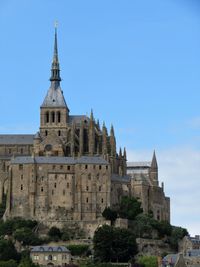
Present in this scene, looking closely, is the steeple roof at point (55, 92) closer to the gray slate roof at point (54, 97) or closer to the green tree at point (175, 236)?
the gray slate roof at point (54, 97)

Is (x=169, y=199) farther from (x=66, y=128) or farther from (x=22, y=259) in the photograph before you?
(x=22, y=259)

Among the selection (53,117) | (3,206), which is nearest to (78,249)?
(3,206)

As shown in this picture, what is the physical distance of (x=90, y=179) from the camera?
417 feet

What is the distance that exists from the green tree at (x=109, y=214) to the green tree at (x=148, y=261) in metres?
7.57

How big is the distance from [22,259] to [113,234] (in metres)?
10.0

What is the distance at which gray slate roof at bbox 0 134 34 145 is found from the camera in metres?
138

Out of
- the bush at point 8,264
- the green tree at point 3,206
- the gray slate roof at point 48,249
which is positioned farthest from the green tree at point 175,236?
the bush at point 8,264

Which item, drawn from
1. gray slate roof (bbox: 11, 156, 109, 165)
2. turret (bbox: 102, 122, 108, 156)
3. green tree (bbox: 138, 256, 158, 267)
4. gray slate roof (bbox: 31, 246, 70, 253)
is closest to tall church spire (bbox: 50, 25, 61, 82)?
turret (bbox: 102, 122, 108, 156)

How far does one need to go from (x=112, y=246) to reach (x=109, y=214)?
24.1 ft

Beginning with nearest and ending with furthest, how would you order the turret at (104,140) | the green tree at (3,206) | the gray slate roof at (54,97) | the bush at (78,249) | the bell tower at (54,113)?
the bush at (78,249) → the green tree at (3,206) → the turret at (104,140) → the bell tower at (54,113) → the gray slate roof at (54,97)

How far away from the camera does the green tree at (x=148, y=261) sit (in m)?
116

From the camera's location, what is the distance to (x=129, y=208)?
128 metres

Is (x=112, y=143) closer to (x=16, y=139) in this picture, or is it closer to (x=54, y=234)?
(x=16, y=139)

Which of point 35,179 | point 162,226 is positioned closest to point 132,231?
point 162,226
